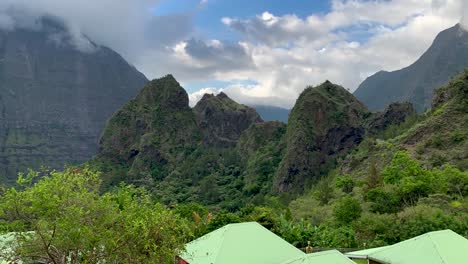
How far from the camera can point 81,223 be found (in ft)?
34.8

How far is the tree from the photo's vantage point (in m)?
10.2

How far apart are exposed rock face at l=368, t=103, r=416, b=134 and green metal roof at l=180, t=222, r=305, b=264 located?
7130 centimetres

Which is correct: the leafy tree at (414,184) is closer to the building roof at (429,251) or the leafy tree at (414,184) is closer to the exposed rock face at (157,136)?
the building roof at (429,251)

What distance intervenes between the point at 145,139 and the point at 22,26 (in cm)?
8187

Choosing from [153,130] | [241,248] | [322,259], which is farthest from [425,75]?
[322,259]

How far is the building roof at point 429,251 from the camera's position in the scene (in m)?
14.9

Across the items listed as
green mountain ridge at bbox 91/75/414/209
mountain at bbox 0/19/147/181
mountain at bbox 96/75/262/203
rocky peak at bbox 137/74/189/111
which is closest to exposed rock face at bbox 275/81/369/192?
green mountain ridge at bbox 91/75/414/209

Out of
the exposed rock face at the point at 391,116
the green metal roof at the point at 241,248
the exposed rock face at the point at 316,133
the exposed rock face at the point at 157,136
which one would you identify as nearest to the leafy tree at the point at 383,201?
the green metal roof at the point at 241,248

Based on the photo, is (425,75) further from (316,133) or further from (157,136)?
(157,136)

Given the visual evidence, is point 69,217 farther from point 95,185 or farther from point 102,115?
point 102,115

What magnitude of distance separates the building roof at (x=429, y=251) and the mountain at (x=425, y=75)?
99237mm

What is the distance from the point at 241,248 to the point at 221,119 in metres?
111

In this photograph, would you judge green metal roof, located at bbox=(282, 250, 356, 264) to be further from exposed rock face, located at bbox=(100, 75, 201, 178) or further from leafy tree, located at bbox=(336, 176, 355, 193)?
exposed rock face, located at bbox=(100, 75, 201, 178)

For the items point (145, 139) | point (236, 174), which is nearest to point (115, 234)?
point (236, 174)
